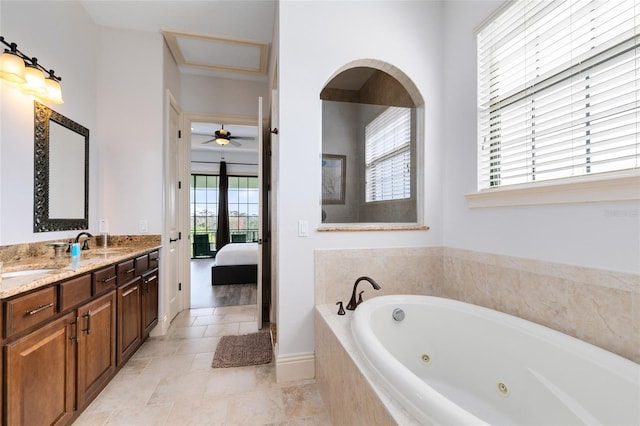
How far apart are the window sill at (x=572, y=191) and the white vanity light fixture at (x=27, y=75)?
9.65 ft

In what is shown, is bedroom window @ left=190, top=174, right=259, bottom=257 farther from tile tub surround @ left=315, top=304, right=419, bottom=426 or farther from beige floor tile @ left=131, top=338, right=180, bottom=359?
tile tub surround @ left=315, top=304, right=419, bottom=426

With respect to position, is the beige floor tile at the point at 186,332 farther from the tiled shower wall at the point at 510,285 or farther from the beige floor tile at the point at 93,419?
the tiled shower wall at the point at 510,285

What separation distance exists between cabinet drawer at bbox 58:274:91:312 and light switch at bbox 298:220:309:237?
50.5 inches

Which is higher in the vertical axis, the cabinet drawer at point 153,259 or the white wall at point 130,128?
the white wall at point 130,128

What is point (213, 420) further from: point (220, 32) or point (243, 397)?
point (220, 32)

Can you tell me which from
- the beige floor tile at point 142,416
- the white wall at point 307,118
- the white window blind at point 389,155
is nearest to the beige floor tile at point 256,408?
the white wall at point 307,118

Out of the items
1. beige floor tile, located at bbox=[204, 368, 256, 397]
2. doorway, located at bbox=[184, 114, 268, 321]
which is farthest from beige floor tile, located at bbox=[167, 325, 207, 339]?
beige floor tile, located at bbox=[204, 368, 256, 397]

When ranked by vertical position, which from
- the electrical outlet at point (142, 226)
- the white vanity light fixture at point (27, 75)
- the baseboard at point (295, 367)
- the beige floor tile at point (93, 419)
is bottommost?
the beige floor tile at point (93, 419)

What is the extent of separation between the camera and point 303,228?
1893 millimetres

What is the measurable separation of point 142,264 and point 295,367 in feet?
5.02

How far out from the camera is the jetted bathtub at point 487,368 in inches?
36.5

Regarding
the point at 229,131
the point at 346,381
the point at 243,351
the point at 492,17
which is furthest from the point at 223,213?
the point at 492,17

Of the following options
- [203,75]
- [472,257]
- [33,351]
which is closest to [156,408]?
[33,351]

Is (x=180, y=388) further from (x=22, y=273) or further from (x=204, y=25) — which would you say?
(x=204, y=25)
